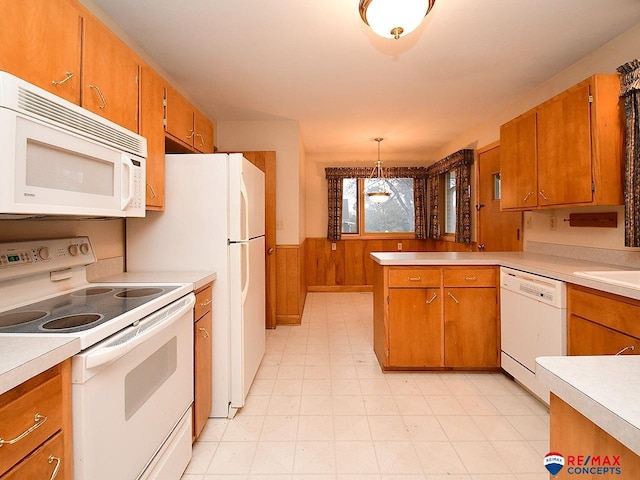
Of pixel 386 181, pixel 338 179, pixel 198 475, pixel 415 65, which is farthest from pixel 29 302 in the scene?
pixel 386 181

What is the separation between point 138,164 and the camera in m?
1.59

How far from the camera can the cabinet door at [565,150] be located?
6.28ft

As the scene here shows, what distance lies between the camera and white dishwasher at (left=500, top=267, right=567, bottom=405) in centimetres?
184

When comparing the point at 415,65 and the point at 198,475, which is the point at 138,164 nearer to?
the point at 198,475

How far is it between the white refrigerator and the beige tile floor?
33 cm

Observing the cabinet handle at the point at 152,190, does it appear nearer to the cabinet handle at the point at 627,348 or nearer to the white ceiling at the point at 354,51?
the white ceiling at the point at 354,51

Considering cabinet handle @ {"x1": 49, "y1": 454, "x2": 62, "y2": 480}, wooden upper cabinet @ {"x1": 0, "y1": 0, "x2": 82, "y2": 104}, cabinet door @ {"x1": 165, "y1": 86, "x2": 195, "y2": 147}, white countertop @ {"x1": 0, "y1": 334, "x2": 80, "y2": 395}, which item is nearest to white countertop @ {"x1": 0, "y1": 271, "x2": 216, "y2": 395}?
white countertop @ {"x1": 0, "y1": 334, "x2": 80, "y2": 395}

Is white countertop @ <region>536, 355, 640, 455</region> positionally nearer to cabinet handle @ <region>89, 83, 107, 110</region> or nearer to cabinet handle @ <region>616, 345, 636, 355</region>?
cabinet handle @ <region>616, 345, 636, 355</region>

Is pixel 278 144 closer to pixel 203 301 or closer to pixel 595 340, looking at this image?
pixel 203 301

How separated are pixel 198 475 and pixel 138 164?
1.58 metres

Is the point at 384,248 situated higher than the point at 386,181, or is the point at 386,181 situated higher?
the point at 386,181

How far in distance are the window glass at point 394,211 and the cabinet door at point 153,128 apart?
428 centimetres

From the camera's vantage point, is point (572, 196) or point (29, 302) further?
point (572, 196)

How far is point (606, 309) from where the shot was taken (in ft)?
5.02
